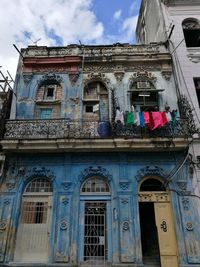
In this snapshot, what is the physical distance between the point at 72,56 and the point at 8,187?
620 centimetres

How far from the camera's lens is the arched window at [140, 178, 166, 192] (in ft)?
29.5

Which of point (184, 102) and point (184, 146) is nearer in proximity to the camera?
point (184, 146)

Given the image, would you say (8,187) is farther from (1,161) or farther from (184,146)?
(184,146)

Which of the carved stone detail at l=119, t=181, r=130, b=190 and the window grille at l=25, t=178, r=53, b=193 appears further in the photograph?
the window grille at l=25, t=178, r=53, b=193

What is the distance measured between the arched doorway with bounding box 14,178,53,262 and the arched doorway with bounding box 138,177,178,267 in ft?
11.0

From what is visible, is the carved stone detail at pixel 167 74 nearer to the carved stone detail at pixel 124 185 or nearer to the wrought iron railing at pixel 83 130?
the wrought iron railing at pixel 83 130

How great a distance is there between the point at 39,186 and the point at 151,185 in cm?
416

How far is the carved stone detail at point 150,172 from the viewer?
8.79 m

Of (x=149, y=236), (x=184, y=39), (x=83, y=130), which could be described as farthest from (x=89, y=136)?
(x=184, y=39)

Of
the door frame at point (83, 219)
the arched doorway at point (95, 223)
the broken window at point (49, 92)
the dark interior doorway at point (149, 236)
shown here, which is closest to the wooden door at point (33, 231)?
the door frame at point (83, 219)

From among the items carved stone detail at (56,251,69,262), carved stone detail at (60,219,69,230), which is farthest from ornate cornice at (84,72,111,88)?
carved stone detail at (56,251,69,262)

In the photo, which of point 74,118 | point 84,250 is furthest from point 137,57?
point 84,250

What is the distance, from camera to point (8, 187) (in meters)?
8.70

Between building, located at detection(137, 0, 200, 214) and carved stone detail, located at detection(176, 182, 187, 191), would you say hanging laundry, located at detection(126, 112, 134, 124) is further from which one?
carved stone detail, located at detection(176, 182, 187, 191)
